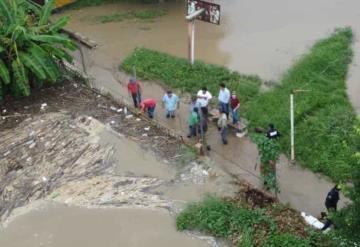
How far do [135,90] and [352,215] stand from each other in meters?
6.72

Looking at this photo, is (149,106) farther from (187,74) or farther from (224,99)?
(187,74)

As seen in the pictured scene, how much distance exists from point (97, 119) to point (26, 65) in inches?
79.2

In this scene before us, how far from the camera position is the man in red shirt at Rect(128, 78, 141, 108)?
41.4 ft

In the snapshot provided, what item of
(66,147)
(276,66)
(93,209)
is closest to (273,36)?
(276,66)

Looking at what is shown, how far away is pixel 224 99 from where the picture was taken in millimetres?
11875

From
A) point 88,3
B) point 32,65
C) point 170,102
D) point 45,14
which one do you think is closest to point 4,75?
point 32,65

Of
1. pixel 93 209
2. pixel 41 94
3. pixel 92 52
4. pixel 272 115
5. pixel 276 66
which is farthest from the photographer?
pixel 92 52

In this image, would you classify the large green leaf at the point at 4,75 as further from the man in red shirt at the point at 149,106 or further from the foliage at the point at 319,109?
the foliage at the point at 319,109

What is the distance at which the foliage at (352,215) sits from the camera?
709 centimetres

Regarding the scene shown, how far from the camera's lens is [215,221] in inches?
372

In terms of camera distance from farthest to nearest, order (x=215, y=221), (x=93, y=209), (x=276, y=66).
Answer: (x=276, y=66) < (x=93, y=209) < (x=215, y=221)

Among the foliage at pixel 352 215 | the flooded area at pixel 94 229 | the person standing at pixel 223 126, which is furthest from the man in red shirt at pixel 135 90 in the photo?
the foliage at pixel 352 215

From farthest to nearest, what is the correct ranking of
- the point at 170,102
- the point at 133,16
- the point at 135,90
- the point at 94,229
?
the point at 133,16, the point at 135,90, the point at 170,102, the point at 94,229

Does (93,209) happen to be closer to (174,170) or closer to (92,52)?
(174,170)
